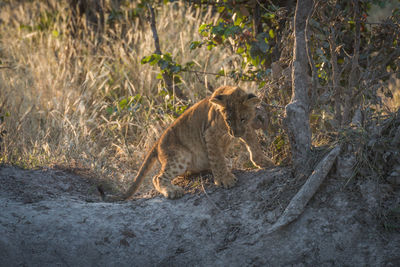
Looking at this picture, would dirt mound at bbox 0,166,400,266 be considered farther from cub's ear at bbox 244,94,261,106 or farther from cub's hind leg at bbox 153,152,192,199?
cub's ear at bbox 244,94,261,106

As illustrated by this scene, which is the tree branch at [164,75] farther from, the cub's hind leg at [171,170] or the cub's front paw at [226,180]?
the cub's front paw at [226,180]

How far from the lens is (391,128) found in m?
3.60

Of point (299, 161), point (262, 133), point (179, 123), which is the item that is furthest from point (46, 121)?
point (299, 161)

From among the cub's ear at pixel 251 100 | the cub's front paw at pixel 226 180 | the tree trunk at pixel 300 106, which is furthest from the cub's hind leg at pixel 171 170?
the tree trunk at pixel 300 106

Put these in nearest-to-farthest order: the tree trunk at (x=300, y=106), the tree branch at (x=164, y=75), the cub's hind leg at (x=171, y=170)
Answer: the tree trunk at (x=300, y=106), the cub's hind leg at (x=171, y=170), the tree branch at (x=164, y=75)

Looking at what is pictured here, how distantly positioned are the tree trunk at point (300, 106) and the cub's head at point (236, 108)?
0.38 m

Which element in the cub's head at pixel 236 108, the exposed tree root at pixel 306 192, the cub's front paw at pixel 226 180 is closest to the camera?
the exposed tree root at pixel 306 192

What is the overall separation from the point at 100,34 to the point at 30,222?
19.3ft

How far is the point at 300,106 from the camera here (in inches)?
155

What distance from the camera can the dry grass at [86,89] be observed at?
6016 millimetres

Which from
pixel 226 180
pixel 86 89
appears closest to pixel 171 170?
pixel 226 180

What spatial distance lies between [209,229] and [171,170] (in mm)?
953

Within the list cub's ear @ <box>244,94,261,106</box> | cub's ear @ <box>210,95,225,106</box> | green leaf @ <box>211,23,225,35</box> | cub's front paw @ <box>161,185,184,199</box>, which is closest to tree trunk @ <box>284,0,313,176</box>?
cub's ear @ <box>244,94,261,106</box>

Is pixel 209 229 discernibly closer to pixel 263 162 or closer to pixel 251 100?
pixel 263 162
